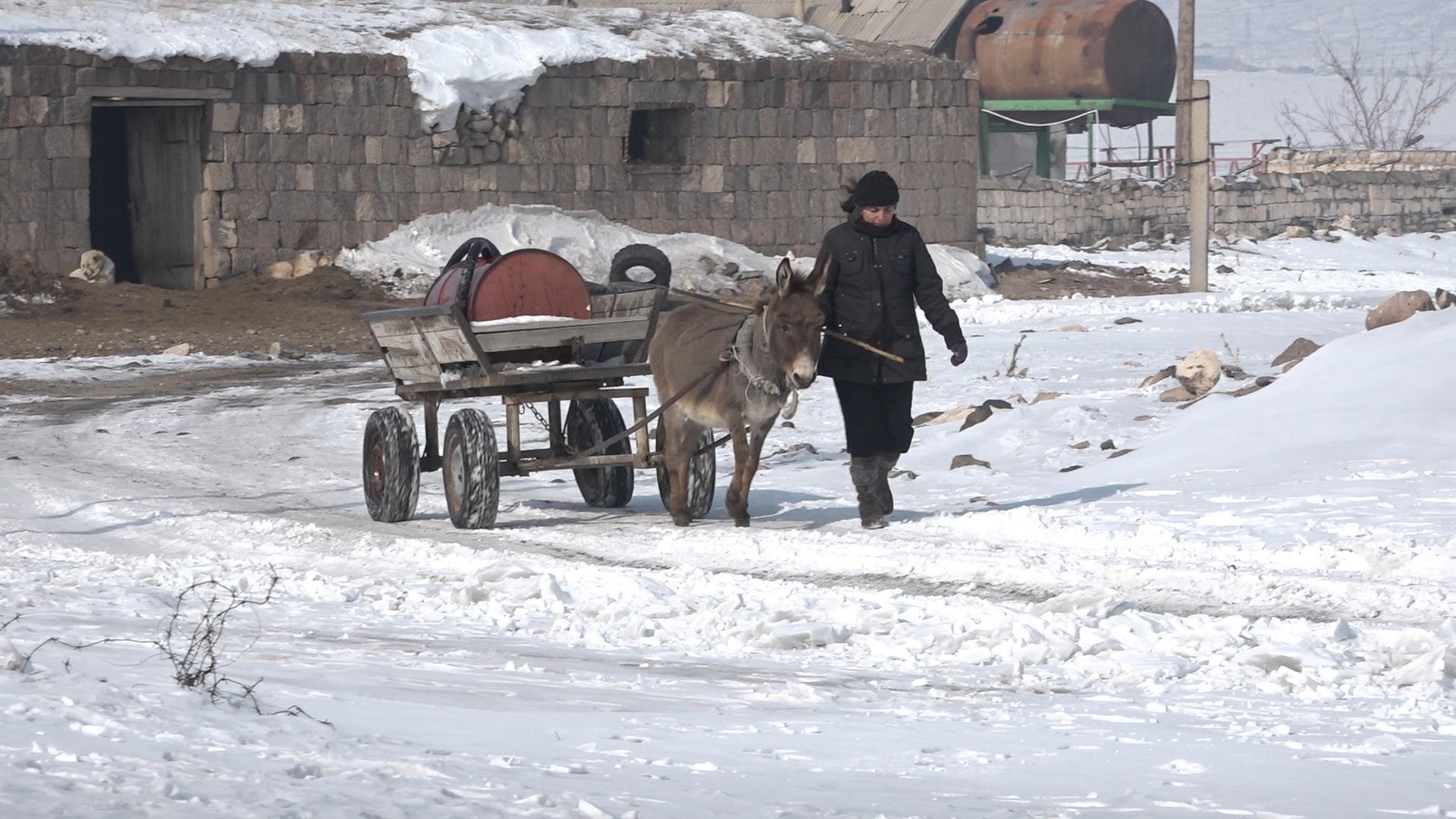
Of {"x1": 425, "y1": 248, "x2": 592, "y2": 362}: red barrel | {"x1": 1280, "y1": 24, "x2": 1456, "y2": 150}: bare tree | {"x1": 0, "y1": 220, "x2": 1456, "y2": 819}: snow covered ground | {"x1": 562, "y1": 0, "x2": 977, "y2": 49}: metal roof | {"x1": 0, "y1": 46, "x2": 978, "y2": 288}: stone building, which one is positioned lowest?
{"x1": 0, "y1": 220, "x2": 1456, "y2": 819}: snow covered ground

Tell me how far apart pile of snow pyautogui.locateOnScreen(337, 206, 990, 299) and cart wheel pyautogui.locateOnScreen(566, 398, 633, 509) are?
1533cm

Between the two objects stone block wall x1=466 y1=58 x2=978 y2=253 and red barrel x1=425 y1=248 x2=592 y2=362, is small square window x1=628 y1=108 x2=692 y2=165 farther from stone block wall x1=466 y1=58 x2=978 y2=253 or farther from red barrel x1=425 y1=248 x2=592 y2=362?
red barrel x1=425 y1=248 x2=592 y2=362

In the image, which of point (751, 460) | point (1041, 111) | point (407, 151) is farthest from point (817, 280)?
point (1041, 111)

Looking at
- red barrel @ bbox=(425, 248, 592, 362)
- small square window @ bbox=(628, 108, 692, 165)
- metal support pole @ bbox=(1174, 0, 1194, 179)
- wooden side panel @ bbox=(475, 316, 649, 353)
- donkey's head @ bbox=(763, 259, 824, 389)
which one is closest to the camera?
donkey's head @ bbox=(763, 259, 824, 389)

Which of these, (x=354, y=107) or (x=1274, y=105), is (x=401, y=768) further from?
(x=1274, y=105)

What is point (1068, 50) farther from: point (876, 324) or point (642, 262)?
point (876, 324)

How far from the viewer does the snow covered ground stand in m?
4.61

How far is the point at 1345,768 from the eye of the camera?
16.3ft

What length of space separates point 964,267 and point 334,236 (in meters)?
9.65

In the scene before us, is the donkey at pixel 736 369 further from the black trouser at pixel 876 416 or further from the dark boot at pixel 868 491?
the dark boot at pixel 868 491

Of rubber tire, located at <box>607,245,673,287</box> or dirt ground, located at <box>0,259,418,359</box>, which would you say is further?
dirt ground, located at <box>0,259,418,359</box>

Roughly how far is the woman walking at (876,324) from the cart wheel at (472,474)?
6.14ft

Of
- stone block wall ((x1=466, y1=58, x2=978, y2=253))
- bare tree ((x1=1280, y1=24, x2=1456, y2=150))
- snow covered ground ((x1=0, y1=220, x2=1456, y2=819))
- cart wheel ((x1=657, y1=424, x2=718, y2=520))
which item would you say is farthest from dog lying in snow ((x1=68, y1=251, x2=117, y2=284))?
bare tree ((x1=1280, y1=24, x2=1456, y2=150))

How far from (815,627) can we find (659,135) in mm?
24207
